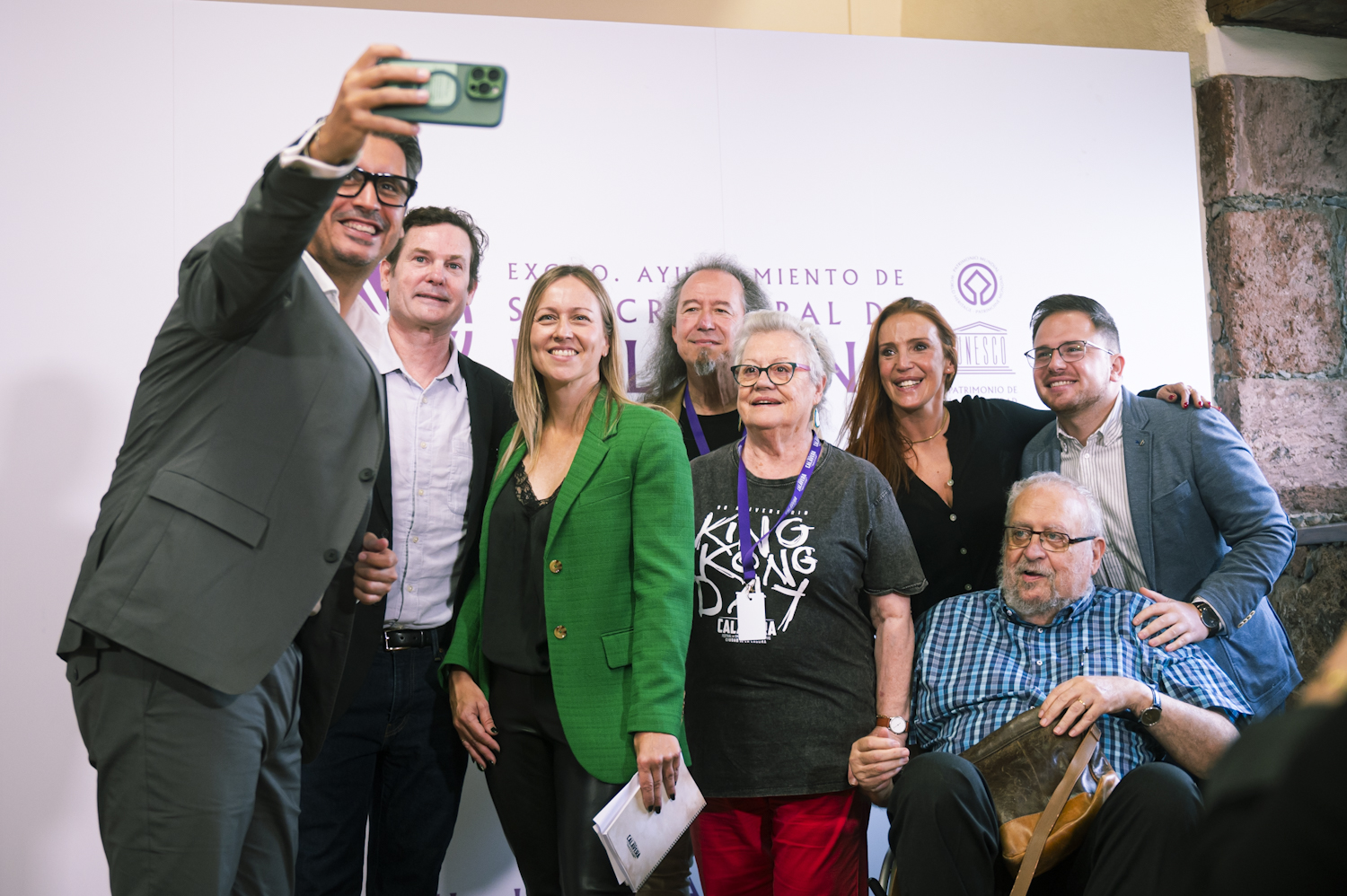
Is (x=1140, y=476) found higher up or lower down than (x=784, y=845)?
higher up

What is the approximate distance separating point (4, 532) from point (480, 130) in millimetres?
1707

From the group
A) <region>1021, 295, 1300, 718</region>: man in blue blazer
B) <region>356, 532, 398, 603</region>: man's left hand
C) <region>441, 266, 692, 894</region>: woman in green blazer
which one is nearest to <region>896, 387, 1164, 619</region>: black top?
<region>1021, 295, 1300, 718</region>: man in blue blazer

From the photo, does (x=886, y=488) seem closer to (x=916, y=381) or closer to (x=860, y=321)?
(x=916, y=381)

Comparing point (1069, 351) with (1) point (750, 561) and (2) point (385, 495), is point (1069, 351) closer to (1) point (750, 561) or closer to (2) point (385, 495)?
(1) point (750, 561)

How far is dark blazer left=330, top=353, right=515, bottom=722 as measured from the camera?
2100 mm

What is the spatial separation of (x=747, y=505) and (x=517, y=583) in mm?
551

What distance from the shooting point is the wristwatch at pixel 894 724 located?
6.98 feet

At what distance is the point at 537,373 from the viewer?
2.22 metres

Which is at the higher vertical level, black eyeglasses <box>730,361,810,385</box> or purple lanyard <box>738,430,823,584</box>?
black eyeglasses <box>730,361,810,385</box>

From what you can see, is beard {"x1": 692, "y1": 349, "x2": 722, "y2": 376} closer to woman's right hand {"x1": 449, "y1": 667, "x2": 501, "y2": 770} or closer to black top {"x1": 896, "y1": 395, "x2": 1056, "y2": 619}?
black top {"x1": 896, "y1": 395, "x2": 1056, "y2": 619}

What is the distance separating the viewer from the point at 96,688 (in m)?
1.30

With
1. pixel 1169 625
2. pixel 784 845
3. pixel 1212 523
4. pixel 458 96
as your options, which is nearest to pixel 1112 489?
pixel 1212 523

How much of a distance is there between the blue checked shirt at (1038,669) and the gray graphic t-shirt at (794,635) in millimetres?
196

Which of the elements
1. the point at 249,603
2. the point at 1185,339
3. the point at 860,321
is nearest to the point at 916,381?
the point at 860,321
